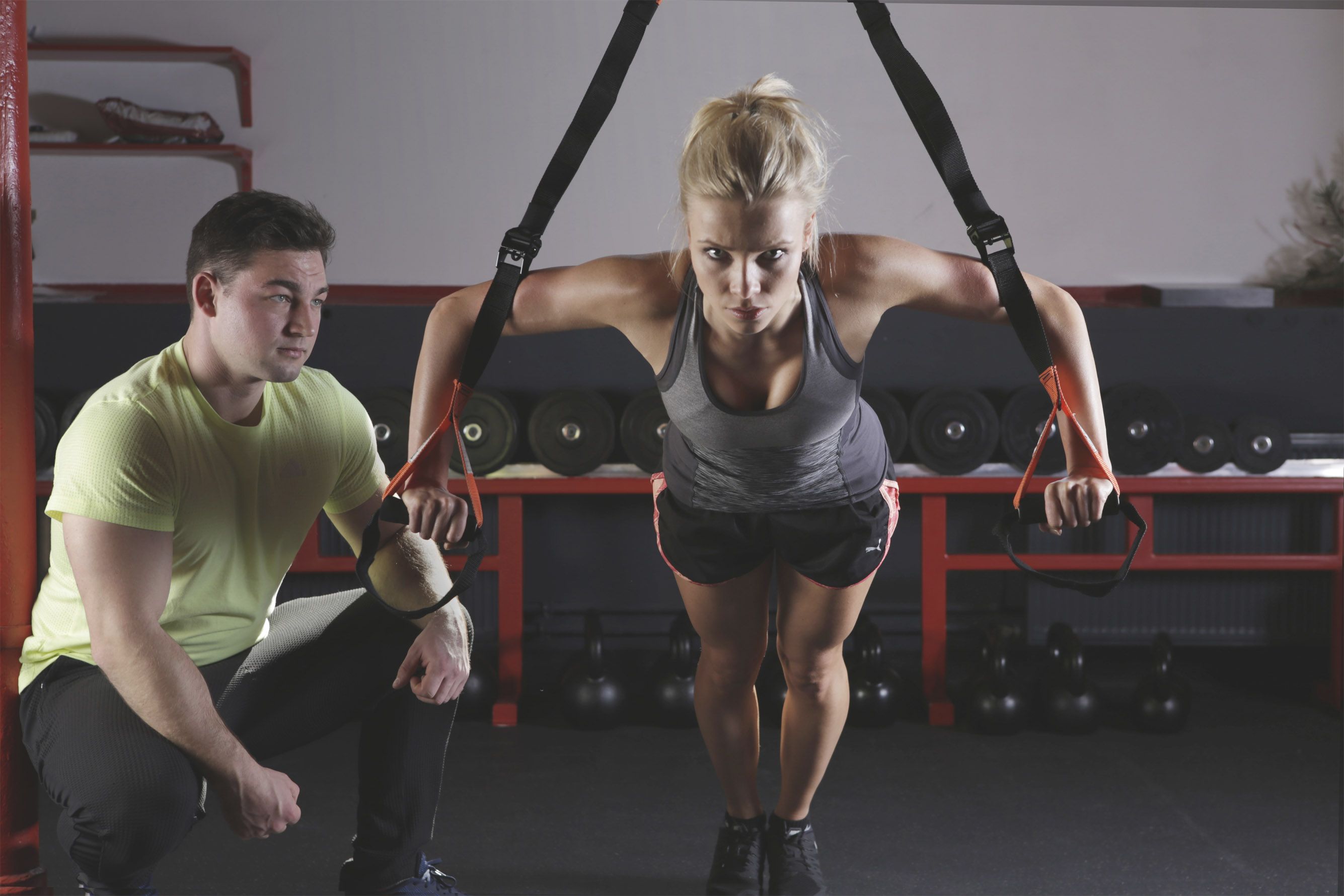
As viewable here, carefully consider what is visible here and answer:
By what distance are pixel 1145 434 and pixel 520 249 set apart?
2472mm

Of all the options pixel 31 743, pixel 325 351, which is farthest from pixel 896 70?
pixel 325 351

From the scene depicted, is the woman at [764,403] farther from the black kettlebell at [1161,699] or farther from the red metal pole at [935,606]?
the black kettlebell at [1161,699]

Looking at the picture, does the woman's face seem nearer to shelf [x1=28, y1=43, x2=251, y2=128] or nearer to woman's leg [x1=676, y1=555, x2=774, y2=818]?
woman's leg [x1=676, y1=555, x2=774, y2=818]

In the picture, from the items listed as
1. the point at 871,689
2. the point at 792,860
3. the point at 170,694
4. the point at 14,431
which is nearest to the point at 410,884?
the point at 170,694

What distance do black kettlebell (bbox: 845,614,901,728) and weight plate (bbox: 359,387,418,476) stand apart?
4.81 feet

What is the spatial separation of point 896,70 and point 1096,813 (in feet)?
6.43

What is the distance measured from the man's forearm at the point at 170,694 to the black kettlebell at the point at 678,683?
1761mm

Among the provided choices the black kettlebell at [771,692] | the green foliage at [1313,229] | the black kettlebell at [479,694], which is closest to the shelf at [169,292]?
the black kettlebell at [479,694]

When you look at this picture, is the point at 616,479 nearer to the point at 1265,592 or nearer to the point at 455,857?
the point at 455,857

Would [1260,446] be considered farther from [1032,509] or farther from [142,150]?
[142,150]

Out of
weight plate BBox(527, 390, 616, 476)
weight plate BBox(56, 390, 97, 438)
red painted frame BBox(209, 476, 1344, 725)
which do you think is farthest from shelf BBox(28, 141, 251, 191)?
red painted frame BBox(209, 476, 1344, 725)

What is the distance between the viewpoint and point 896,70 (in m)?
1.46

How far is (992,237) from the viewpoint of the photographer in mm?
1443

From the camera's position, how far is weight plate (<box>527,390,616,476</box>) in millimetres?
3340
